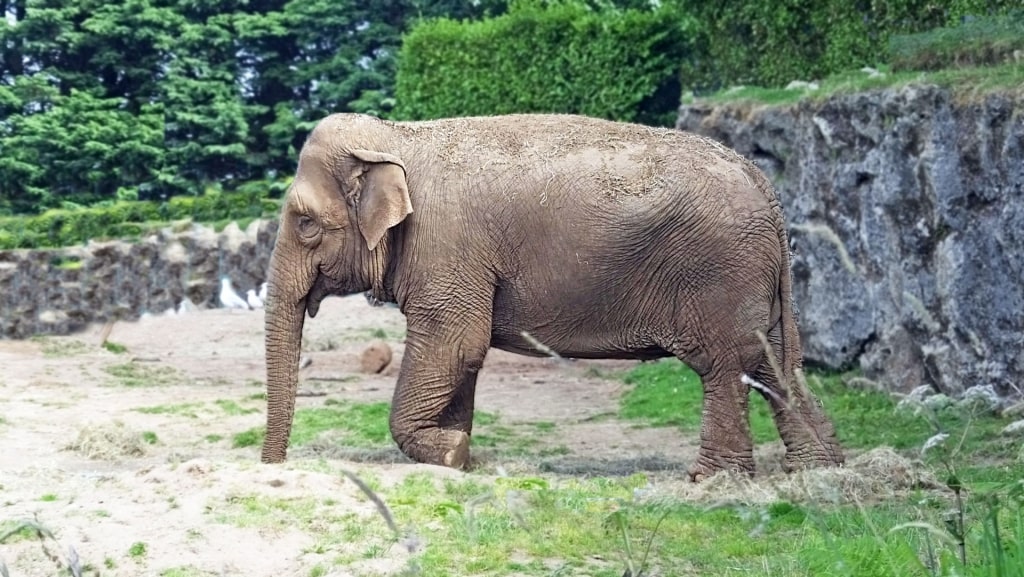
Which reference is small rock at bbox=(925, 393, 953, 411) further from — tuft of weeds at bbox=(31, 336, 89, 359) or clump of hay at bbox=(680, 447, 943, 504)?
tuft of weeds at bbox=(31, 336, 89, 359)

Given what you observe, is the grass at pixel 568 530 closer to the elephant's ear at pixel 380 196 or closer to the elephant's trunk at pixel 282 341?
the elephant's trunk at pixel 282 341

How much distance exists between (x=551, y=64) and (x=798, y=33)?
4.83 meters

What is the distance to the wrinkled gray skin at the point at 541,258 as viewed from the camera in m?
9.12

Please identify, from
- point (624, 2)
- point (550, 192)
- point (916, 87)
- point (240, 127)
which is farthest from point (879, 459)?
point (240, 127)

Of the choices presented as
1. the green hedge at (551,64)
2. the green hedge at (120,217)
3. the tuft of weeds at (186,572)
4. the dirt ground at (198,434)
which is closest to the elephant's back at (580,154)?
the dirt ground at (198,434)

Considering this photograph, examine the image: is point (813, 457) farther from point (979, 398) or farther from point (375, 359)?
point (375, 359)

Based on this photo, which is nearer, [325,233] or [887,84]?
[325,233]

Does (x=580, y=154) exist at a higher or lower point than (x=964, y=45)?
lower

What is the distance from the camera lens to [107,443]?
11062 mm

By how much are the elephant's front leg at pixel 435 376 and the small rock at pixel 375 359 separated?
7095mm

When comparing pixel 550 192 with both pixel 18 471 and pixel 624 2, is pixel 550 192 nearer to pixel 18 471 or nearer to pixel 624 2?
pixel 18 471

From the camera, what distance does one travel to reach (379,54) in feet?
94.7

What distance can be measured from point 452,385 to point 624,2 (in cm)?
1660

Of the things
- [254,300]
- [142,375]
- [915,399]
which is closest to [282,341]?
[915,399]
